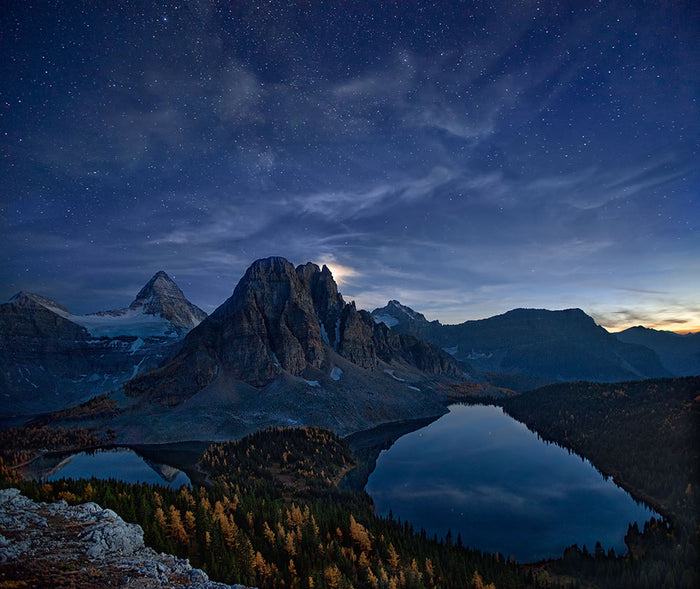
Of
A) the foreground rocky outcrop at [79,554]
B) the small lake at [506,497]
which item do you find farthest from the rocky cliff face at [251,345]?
the foreground rocky outcrop at [79,554]

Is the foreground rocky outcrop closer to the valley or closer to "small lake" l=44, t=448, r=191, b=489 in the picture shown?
the valley

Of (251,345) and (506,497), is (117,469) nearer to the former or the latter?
(251,345)

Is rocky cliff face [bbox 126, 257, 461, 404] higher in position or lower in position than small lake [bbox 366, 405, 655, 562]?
higher

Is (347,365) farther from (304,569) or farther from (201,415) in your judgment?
(304,569)

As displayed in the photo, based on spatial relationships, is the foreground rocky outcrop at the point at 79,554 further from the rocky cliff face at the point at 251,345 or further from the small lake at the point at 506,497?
the rocky cliff face at the point at 251,345

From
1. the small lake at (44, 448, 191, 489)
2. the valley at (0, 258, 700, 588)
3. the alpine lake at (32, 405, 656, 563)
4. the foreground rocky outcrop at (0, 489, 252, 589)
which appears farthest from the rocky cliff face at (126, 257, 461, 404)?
the foreground rocky outcrop at (0, 489, 252, 589)

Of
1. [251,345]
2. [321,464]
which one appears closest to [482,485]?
[321,464]
